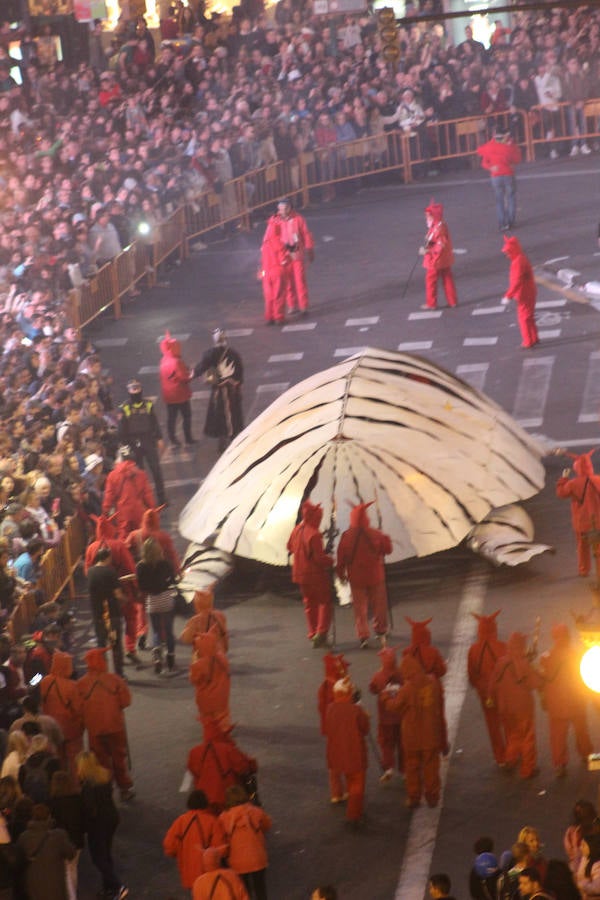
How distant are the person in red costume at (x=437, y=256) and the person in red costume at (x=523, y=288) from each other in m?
1.84

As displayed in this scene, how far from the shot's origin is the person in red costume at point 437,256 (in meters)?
27.5

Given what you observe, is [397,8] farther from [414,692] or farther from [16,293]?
[414,692]

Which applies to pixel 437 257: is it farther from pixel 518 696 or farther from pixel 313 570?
pixel 518 696

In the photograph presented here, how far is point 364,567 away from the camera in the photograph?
17031mm

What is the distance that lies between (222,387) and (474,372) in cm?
430

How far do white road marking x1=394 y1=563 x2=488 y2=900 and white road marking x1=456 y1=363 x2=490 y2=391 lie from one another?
6.60 metres

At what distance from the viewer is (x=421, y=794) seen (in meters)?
14.0

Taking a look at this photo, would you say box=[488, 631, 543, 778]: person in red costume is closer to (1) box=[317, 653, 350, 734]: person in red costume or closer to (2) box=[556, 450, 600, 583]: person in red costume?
(1) box=[317, 653, 350, 734]: person in red costume

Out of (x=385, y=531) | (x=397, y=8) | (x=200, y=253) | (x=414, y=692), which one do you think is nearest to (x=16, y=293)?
(x=200, y=253)

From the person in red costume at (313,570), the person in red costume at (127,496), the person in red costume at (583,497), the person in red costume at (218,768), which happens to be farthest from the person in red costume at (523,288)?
the person in red costume at (218,768)

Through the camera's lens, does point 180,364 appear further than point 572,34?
No

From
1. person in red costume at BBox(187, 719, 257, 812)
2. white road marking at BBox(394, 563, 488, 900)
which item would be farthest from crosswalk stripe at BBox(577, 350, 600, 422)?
person in red costume at BBox(187, 719, 257, 812)

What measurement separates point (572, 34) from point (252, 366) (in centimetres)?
1794

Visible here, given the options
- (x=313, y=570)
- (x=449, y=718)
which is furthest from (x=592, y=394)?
(x=449, y=718)
